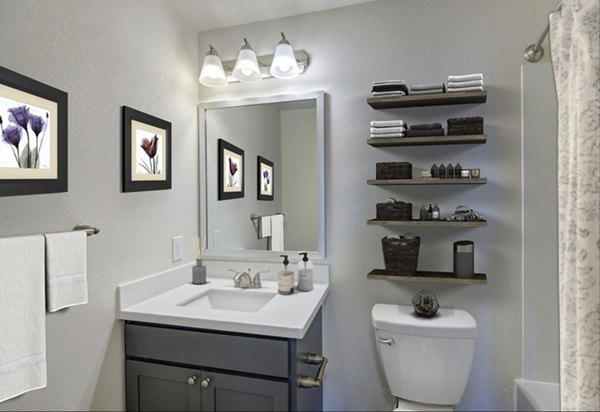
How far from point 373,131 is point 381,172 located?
7.9 inches

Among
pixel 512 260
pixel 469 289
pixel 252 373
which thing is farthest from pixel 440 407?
pixel 252 373

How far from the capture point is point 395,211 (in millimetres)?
1626

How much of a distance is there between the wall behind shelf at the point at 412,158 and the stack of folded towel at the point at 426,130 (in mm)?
140

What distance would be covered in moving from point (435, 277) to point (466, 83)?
0.90 metres

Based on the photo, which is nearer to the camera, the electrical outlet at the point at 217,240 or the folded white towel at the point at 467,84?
the folded white towel at the point at 467,84

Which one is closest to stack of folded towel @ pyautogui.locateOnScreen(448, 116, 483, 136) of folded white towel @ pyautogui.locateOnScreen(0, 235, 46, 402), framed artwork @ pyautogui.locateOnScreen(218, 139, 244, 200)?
framed artwork @ pyautogui.locateOnScreen(218, 139, 244, 200)

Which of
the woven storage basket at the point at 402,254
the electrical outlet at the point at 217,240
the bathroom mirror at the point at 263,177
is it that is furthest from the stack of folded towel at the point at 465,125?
the electrical outlet at the point at 217,240

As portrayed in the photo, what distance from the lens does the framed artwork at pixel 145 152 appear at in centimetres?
148

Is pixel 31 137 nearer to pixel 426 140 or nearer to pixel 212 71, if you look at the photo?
pixel 212 71

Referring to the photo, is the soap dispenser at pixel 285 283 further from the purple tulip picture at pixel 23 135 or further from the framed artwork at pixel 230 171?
the purple tulip picture at pixel 23 135

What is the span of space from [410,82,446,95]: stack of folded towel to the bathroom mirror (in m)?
0.49

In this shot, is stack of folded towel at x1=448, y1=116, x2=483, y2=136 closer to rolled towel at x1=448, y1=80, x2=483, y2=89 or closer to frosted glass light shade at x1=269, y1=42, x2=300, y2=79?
rolled towel at x1=448, y1=80, x2=483, y2=89

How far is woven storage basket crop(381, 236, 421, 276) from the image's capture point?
5.27 feet

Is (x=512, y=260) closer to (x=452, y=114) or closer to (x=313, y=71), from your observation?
(x=452, y=114)
